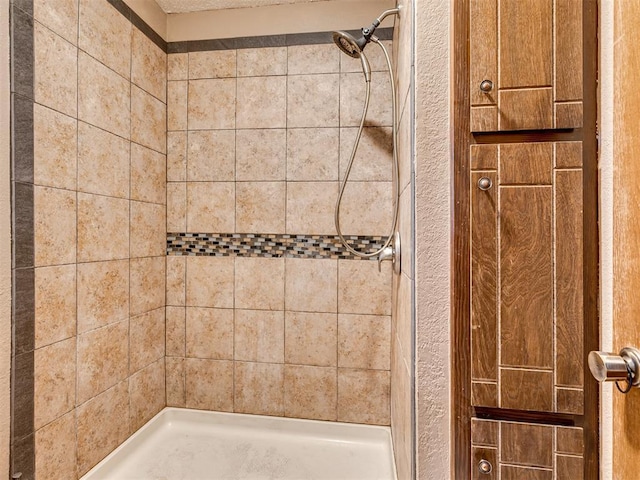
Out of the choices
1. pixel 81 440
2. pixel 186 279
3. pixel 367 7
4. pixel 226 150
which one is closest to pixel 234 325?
pixel 186 279

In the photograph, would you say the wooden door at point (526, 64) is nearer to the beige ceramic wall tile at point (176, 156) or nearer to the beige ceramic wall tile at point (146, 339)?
the beige ceramic wall tile at point (176, 156)

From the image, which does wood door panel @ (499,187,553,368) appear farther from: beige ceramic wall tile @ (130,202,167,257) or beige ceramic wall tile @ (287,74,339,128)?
beige ceramic wall tile @ (130,202,167,257)

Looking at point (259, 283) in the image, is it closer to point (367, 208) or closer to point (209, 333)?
point (209, 333)

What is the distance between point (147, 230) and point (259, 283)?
0.63m

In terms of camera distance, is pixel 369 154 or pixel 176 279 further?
pixel 176 279

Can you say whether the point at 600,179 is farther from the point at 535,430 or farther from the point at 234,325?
the point at 234,325

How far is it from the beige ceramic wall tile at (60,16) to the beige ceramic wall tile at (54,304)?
87cm

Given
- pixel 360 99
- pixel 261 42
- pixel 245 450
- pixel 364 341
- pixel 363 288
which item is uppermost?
pixel 261 42

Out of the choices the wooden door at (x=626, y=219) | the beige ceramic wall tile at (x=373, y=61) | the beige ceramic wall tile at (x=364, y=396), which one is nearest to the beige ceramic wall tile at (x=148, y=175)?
the beige ceramic wall tile at (x=373, y=61)

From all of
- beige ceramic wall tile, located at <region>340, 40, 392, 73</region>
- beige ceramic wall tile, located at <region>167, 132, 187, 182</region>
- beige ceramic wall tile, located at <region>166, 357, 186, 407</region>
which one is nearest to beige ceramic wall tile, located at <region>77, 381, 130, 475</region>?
beige ceramic wall tile, located at <region>166, 357, 186, 407</region>

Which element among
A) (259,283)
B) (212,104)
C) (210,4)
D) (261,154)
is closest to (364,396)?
(259,283)

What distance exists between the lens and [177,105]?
1921mm

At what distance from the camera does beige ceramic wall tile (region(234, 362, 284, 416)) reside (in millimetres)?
1837

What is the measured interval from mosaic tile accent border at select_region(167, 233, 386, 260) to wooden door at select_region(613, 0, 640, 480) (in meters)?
1.17
